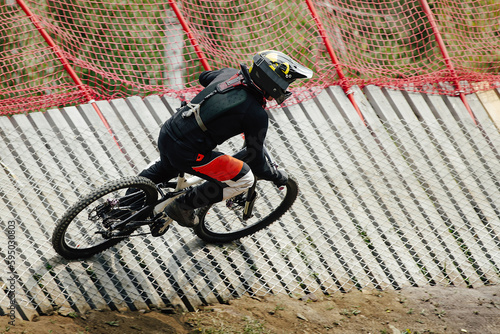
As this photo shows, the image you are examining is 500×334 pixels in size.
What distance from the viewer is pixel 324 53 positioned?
7410 millimetres

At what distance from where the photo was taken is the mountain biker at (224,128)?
411 centimetres

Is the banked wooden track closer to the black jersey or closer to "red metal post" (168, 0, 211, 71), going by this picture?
"red metal post" (168, 0, 211, 71)

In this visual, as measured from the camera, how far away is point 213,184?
15.3ft

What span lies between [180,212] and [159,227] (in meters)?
0.41

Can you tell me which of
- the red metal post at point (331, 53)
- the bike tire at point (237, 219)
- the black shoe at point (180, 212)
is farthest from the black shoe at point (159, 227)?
the red metal post at point (331, 53)

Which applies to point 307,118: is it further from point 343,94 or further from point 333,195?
point 333,195

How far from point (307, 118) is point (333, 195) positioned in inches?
45.4

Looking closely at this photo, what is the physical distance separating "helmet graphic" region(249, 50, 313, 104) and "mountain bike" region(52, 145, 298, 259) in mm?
861

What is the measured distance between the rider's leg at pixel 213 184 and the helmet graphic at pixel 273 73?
0.67 metres

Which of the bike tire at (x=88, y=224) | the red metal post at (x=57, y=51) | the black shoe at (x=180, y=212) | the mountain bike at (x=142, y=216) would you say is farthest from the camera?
the red metal post at (x=57, y=51)

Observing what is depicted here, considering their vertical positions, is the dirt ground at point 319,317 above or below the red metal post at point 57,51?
below

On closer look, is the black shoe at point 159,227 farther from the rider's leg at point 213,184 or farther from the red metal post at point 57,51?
the red metal post at point 57,51

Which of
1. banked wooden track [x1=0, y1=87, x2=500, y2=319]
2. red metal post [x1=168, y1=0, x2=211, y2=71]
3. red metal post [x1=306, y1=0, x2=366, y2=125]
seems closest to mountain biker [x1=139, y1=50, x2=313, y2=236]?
banked wooden track [x1=0, y1=87, x2=500, y2=319]

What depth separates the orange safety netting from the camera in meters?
6.84
